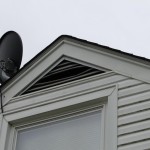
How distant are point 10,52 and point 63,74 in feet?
6.59

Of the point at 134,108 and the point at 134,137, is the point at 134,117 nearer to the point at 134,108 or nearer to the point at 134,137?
the point at 134,108

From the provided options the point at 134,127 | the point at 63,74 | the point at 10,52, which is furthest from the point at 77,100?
the point at 10,52

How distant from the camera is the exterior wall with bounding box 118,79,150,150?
290 inches

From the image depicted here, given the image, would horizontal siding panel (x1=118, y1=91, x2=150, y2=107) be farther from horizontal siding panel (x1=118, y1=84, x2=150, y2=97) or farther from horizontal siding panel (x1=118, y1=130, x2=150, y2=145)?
horizontal siding panel (x1=118, y1=130, x2=150, y2=145)

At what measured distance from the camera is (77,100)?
8.23 meters

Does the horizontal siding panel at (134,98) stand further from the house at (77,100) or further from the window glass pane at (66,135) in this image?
the window glass pane at (66,135)

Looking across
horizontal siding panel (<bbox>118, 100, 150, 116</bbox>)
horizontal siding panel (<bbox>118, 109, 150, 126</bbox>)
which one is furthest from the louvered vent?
horizontal siding panel (<bbox>118, 109, 150, 126</bbox>)

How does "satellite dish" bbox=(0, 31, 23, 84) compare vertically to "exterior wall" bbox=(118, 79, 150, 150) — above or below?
above

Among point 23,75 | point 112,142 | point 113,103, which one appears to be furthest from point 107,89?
point 23,75

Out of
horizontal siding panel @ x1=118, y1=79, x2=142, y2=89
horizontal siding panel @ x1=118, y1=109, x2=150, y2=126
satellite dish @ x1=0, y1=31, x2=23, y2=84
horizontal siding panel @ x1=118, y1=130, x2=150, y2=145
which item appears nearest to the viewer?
horizontal siding panel @ x1=118, y1=130, x2=150, y2=145

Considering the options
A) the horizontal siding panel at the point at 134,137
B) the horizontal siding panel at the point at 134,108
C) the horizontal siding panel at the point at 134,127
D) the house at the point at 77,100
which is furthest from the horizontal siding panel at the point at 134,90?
the horizontal siding panel at the point at 134,137

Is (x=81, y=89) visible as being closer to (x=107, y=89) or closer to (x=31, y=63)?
(x=107, y=89)

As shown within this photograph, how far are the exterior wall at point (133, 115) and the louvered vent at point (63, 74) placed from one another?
0.59m

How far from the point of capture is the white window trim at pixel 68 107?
25.2 feet
